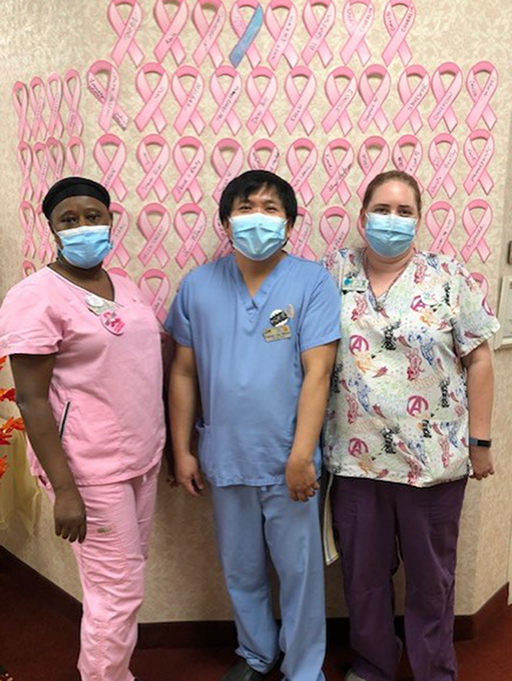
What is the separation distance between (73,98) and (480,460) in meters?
1.60

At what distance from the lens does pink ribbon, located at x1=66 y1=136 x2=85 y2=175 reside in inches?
65.6

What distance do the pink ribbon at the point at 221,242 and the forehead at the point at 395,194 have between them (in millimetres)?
476

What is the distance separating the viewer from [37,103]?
179 cm

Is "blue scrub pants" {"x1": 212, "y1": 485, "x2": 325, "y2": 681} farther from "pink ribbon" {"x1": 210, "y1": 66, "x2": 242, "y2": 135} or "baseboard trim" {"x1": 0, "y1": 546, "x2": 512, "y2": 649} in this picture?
"pink ribbon" {"x1": 210, "y1": 66, "x2": 242, "y2": 135}

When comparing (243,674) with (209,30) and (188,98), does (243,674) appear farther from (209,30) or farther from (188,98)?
(209,30)

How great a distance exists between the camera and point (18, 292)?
4.42ft

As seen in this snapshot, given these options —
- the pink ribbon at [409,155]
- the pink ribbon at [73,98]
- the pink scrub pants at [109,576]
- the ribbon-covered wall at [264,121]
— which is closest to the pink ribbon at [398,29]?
the ribbon-covered wall at [264,121]

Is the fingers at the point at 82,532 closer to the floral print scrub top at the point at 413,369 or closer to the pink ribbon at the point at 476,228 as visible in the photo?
the floral print scrub top at the point at 413,369

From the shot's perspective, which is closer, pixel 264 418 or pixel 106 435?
pixel 106 435

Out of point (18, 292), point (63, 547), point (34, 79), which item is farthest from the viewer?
point (63, 547)

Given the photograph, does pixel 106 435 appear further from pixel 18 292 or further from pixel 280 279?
pixel 280 279

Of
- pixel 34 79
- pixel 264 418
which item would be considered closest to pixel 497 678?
A: pixel 264 418

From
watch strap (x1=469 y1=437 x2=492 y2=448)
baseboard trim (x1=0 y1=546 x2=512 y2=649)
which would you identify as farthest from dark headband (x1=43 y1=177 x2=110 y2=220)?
baseboard trim (x1=0 y1=546 x2=512 y2=649)

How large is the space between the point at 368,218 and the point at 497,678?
1.52 metres
